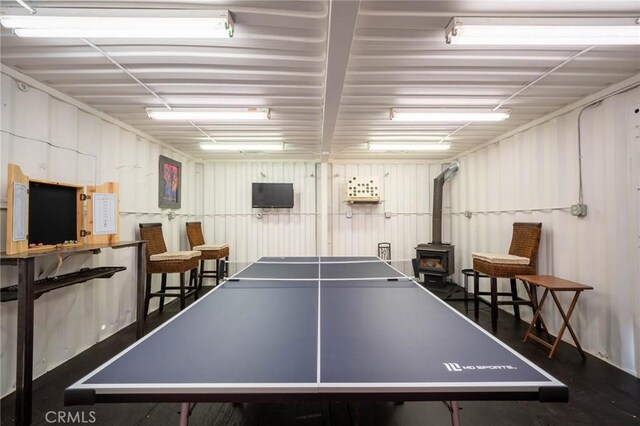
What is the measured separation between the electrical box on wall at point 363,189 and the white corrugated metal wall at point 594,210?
246cm

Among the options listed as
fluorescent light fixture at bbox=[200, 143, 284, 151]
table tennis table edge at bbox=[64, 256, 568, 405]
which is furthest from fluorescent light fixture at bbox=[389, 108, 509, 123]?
table tennis table edge at bbox=[64, 256, 568, 405]

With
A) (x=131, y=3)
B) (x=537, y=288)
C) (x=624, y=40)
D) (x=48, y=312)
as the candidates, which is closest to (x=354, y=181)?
(x=537, y=288)

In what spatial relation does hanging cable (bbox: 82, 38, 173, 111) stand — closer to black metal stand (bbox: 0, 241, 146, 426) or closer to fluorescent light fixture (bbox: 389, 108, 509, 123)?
black metal stand (bbox: 0, 241, 146, 426)

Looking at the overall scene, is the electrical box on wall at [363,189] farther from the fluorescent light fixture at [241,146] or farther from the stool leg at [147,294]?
the stool leg at [147,294]

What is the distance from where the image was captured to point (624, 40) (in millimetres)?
1891

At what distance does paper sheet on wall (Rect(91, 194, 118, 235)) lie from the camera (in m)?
2.93

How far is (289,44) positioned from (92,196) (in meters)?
2.66

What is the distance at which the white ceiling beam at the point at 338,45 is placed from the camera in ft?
5.41

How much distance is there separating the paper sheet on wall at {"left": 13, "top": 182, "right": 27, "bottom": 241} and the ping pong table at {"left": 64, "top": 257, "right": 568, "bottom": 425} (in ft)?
5.60

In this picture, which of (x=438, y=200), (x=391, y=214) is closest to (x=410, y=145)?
(x=438, y=200)

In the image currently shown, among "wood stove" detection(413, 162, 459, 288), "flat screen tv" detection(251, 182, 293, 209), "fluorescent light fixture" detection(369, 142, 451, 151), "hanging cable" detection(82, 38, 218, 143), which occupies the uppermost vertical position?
"hanging cable" detection(82, 38, 218, 143)

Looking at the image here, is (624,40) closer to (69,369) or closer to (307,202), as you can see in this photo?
(307,202)

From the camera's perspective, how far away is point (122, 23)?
69.7 inches

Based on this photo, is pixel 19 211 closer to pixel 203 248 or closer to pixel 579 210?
pixel 203 248
